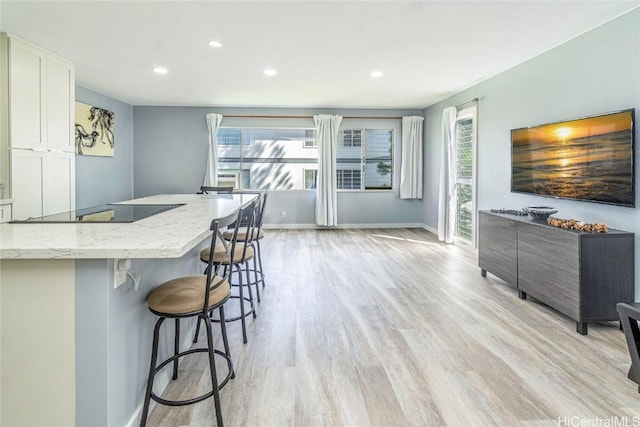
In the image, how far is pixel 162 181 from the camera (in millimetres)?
7391

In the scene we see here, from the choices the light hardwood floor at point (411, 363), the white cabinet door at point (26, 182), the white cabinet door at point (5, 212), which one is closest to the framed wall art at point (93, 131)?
the white cabinet door at point (26, 182)

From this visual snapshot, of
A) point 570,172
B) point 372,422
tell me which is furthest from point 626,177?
point 372,422

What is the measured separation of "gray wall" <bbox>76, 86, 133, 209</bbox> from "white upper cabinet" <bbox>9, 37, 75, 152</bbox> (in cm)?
152

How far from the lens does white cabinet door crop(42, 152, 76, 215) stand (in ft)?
12.9

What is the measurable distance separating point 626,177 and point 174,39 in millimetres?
4003

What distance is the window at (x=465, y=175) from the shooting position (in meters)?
5.41

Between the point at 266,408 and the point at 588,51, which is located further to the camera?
the point at 588,51

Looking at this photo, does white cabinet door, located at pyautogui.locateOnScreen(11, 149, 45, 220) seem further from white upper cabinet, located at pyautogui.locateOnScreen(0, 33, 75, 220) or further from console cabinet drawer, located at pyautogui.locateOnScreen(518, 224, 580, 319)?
console cabinet drawer, located at pyautogui.locateOnScreen(518, 224, 580, 319)

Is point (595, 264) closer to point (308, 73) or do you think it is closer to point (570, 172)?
point (570, 172)

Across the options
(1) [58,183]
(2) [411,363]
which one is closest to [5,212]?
(1) [58,183]

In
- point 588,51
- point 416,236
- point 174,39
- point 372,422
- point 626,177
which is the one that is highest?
point 174,39

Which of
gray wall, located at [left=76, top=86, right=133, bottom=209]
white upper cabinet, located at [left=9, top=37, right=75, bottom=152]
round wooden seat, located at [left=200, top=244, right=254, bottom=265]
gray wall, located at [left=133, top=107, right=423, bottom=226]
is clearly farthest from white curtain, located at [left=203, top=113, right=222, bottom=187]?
round wooden seat, located at [left=200, top=244, right=254, bottom=265]

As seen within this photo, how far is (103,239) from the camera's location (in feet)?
4.95
